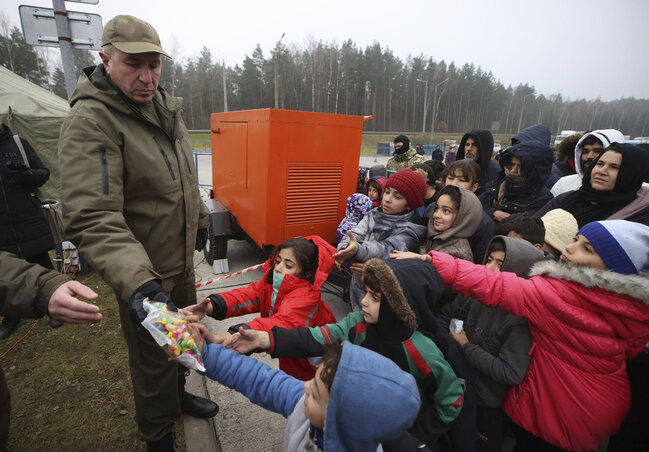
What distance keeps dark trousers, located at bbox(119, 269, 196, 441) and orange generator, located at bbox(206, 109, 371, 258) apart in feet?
5.91

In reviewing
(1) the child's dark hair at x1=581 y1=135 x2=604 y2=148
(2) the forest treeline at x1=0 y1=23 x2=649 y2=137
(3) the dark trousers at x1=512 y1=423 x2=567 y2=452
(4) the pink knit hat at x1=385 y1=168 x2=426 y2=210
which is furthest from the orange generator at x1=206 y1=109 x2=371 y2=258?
(2) the forest treeline at x1=0 y1=23 x2=649 y2=137

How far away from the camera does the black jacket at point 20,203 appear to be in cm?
323

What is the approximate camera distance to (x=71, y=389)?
2.68 meters

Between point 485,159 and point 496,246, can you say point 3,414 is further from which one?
point 485,159

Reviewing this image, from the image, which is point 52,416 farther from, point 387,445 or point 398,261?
point 398,261

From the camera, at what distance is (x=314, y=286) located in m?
2.05

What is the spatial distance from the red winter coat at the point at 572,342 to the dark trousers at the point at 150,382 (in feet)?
5.88

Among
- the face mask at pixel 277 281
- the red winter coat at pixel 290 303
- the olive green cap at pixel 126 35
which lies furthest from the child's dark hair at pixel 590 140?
the olive green cap at pixel 126 35

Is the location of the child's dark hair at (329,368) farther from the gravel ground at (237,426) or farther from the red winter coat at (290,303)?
the gravel ground at (237,426)

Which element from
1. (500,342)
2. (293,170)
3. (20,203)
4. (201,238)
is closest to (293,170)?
(293,170)

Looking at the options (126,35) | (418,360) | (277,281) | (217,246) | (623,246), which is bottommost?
(217,246)

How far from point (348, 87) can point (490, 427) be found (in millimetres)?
52924

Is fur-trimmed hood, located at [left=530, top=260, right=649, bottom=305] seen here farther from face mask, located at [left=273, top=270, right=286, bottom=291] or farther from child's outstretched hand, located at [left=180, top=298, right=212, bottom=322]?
child's outstretched hand, located at [left=180, top=298, right=212, bottom=322]

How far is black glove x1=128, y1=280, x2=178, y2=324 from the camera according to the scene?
1.23 metres
